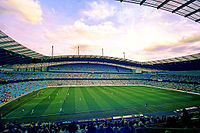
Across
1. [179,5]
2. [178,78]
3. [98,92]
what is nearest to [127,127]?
[179,5]

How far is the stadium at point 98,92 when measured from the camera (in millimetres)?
11480

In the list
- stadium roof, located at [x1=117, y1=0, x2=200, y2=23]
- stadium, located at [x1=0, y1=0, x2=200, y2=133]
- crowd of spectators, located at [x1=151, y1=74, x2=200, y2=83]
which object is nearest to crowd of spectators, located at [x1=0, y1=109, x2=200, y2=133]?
stadium, located at [x1=0, y1=0, x2=200, y2=133]

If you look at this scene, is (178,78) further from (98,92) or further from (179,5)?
(179,5)

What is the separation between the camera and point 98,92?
39.4 m

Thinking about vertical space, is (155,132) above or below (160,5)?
below

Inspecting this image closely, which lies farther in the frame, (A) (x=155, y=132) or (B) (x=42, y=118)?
(B) (x=42, y=118)

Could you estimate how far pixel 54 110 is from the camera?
69.5 feet

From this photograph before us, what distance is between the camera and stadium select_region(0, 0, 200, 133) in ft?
37.7

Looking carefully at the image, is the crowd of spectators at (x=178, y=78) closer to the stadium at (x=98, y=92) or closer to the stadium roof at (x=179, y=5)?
the stadium at (x=98, y=92)

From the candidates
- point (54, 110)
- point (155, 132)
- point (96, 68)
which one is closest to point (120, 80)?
point (96, 68)

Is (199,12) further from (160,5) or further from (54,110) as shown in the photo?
(54,110)

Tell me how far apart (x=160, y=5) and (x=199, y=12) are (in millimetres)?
4326

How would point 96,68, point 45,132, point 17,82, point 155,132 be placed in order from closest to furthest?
point 155,132 < point 45,132 < point 17,82 < point 96,68

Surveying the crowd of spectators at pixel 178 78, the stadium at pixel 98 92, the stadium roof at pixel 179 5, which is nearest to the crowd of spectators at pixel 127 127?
the stadium at pixel 98 92
